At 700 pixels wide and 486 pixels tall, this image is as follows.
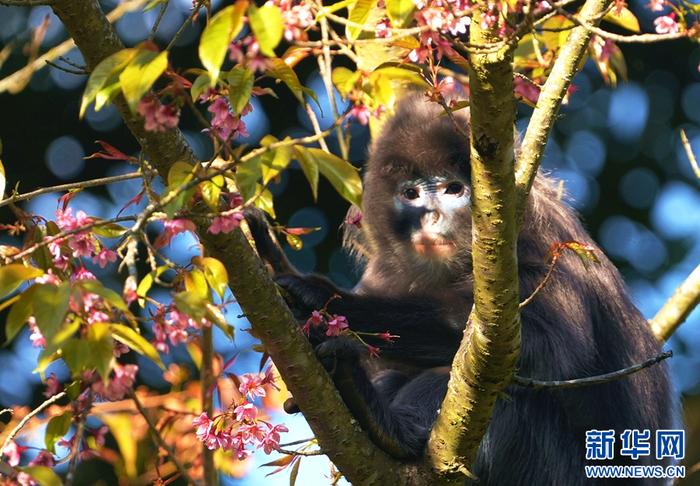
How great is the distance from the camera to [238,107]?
7.41 feet

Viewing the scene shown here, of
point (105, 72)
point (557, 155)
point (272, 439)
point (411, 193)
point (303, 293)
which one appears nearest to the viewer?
point (105, 72)

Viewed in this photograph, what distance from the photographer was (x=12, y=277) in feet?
7.10

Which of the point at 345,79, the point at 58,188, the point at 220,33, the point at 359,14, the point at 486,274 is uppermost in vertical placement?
the point at 220,33

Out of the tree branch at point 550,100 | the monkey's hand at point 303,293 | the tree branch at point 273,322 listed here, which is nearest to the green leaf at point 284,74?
the tree branch at point 273,322

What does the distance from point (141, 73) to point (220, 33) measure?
23 cm

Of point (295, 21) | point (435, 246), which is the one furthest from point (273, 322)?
point (435, 246)

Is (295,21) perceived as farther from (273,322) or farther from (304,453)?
(304,453)

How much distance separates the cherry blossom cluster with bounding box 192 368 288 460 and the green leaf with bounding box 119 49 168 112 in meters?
1.32

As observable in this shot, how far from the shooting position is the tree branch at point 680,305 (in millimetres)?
4766

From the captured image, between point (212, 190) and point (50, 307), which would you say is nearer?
point (50, 307)

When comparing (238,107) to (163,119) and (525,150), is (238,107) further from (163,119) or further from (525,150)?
(525,150)

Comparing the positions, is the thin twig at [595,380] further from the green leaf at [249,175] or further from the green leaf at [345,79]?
the green leaf at [249,175]

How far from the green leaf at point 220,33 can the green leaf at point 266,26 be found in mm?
22

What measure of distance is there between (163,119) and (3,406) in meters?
6.54
